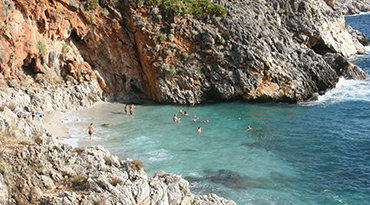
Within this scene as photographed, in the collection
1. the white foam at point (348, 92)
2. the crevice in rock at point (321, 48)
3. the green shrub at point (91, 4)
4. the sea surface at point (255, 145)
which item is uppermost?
the green shrub at point (91, 4)

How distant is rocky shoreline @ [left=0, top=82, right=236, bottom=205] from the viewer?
311 inches

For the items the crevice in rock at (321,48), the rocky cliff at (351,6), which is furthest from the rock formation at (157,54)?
the rocky cliff at (351,6)

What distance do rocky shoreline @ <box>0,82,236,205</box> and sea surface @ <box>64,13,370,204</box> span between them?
5194mm

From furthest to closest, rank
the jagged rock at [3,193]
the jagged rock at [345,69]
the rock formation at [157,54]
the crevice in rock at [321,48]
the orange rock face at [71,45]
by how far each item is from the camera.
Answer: the crevice in rock at [321,48] → the jagged rock at [345,69] → the rock formation at [157,54] → the orange rock face at [71,45] → the jagged rock at [3,193]

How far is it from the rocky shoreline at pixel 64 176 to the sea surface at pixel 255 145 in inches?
204

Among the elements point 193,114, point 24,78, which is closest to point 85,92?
point 24,78

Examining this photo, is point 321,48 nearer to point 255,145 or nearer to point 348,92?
point 348,92

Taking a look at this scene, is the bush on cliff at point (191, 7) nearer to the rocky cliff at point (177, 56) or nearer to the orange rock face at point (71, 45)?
the rocky cliff at point (177, 56)

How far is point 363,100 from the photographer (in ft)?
100

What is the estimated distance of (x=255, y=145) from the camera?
20547mm

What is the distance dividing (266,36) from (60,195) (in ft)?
101

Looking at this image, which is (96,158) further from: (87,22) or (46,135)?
(87,22)

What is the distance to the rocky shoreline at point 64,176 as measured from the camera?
7902 millimetres

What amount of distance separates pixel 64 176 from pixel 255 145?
48.0 ft
